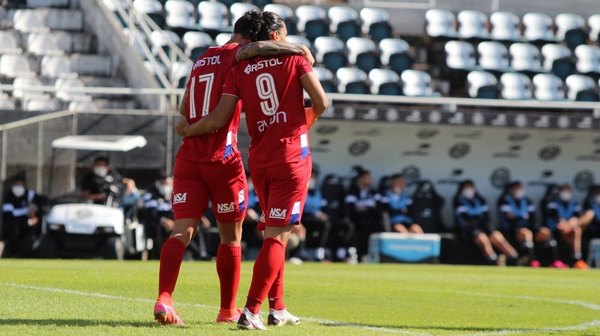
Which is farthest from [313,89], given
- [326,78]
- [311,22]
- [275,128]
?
[311,22]

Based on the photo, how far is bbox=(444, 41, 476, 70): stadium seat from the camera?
79.3 feet

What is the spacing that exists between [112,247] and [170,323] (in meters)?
11.5

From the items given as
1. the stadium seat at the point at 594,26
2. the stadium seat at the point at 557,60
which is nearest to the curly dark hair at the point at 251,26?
the stadium seat at the point at 557,60

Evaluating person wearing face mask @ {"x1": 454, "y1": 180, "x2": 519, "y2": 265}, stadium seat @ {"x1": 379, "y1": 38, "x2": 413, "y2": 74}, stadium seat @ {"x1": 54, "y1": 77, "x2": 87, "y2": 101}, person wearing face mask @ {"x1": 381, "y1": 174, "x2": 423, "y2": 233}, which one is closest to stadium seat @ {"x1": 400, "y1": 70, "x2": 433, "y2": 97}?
stadium seat @ {"x1": 379, "y1": 38, "x2": 413, "y2": 74}

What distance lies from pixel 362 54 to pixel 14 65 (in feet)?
22.1

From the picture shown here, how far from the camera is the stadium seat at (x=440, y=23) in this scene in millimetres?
25047

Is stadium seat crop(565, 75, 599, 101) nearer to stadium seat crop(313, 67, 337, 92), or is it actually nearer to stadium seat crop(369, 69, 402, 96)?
stadium seat crop(369, 69, 402, 96)

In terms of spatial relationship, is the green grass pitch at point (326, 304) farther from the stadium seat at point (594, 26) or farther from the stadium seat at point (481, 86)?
the stadium seat at point (594, 26)

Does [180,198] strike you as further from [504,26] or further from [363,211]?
[504,26]

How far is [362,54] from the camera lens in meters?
23.7

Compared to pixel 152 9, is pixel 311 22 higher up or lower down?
lower down

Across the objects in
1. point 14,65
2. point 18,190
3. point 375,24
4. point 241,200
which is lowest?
point 18,190

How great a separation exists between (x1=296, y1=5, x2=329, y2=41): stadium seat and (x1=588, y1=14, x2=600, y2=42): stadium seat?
605cm

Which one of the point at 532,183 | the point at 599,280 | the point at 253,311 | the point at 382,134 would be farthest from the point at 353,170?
the point at 253,311
